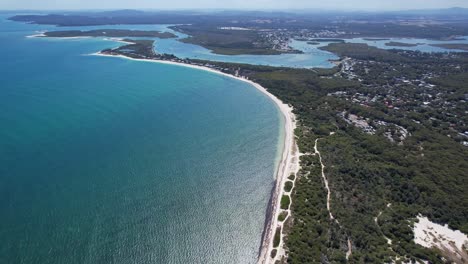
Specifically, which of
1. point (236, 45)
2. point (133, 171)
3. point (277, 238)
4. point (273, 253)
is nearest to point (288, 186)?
point (277, 238)

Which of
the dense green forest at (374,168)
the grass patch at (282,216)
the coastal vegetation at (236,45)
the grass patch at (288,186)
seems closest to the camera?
the dense green forest at (374,168)

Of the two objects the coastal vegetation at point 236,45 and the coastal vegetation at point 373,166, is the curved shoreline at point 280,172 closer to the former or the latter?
the coastal vegetation at point 373,166

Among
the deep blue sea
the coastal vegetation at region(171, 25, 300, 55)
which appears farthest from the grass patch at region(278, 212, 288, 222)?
the coastal vegetation at region(171, 25, 300, 55)

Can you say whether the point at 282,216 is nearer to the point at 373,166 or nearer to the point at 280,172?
the point at 280,172

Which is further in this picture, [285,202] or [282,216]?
[285,202]

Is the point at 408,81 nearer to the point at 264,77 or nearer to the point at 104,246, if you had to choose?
the point at 264,77

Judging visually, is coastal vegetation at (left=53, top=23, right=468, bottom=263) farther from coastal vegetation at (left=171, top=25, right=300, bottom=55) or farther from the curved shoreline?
coastal vegetation at (left=171, top=25, right=300, bottom=55)

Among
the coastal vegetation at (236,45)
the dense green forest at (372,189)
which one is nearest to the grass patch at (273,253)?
the dense green forest at (372,189)

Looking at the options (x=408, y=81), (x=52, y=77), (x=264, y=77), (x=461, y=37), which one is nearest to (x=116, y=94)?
(x=52, y=77)
